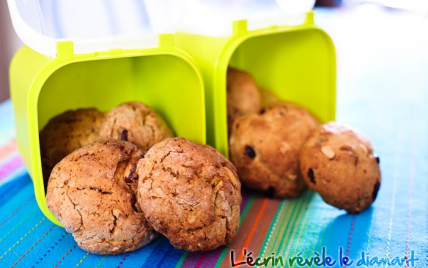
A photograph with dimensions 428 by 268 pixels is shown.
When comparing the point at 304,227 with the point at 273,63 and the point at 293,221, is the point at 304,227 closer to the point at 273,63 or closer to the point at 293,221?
the point at 293,221

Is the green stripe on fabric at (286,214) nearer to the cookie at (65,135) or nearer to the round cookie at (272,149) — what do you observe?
A: the round cookie at (272,149)

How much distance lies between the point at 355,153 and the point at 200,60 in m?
0.46

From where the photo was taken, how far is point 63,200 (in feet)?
3.25

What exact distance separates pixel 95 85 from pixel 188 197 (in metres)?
0.64

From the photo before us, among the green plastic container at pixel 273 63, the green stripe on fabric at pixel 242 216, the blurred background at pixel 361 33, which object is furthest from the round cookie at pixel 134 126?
the blurred background at pixel 361 33

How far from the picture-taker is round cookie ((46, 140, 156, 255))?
974 millimetres

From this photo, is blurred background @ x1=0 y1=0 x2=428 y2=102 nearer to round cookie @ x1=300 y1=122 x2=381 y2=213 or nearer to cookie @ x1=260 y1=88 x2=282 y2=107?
cookie @ x1=260 y1=88 x2=282 y2=107

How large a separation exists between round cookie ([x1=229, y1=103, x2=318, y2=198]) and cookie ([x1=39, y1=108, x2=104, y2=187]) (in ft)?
1.18

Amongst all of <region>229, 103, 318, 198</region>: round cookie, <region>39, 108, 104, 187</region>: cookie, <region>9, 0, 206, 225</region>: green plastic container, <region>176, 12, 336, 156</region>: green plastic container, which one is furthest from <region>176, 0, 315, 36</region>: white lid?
<region>39, 108, 104, 187</region>: cookie

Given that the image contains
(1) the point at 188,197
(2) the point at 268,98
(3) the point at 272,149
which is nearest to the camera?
(1) the point at 188,197

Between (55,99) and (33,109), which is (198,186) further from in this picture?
(55,99)

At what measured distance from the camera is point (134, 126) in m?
1.17

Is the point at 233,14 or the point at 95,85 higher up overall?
the point at 233,14

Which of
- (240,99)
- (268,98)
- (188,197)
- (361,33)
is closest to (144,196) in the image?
(188,197)
